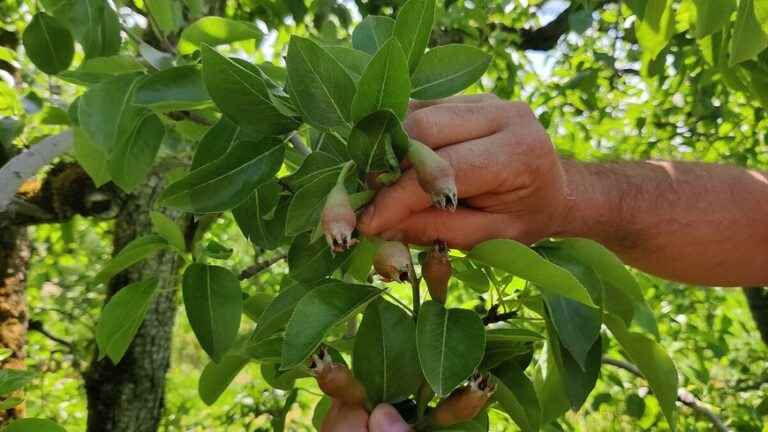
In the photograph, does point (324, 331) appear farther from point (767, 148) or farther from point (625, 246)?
point (767, 148)

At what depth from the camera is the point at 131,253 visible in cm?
121

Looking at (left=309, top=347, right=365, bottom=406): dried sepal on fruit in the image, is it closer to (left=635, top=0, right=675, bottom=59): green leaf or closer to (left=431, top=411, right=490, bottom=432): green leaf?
(left=431, top=411, right=490, bottom=432): green leaf

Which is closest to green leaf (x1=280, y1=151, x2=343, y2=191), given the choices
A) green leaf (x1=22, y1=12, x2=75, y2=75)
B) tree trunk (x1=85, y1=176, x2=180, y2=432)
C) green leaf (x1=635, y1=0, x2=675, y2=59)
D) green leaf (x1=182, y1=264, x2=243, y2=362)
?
green leaf (x1=182, y1=264, x2=243, y2=362)

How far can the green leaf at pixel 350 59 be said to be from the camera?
896 mm

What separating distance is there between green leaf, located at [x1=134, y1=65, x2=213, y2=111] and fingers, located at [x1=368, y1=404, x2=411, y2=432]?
41 cm

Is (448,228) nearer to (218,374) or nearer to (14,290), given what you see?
(218,374)

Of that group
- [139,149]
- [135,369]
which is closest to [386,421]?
[139,149]

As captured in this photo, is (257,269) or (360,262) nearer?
(360,262)

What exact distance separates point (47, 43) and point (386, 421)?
41.6 inches

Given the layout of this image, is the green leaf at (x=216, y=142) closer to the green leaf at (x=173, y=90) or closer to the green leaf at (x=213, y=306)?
the green leaf at (x=173, y=90)

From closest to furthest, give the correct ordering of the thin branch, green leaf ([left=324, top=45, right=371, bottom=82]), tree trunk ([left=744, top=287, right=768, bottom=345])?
green leaf ([left=324, top=45, right=371, bottom=82]), the thin branch, tree trunk ([left=744, top=287, right=768, bottom=345])

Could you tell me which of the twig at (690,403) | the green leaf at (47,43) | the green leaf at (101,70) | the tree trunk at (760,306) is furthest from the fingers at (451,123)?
the tree trunk at (760,306)

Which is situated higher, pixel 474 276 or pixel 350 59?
pixel 350 59

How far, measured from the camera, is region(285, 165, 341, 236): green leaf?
807 millimetres
